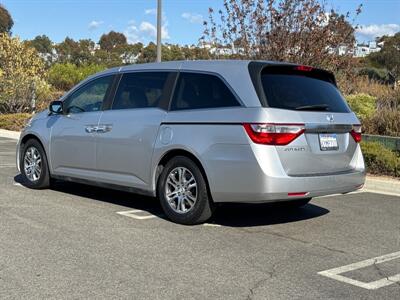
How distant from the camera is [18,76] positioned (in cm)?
2184

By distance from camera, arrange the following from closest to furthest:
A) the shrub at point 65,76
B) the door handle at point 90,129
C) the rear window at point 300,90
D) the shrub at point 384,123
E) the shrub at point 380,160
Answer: the rear window at point 300,90 → the door handle at point 90,129 → the shrub at point 380,160 → the shrub at point 384,123 → the shrub at point 65,76

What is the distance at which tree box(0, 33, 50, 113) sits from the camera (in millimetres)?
21781

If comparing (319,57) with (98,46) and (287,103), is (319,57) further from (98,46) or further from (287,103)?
(98,46)

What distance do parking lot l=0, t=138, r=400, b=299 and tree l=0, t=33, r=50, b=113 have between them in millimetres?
14642

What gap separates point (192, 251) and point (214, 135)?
1.30 m

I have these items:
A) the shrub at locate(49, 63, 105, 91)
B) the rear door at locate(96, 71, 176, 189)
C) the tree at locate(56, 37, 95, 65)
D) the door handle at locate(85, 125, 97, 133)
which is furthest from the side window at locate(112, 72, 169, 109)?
the tree at locate(56, 37, 95, 65)

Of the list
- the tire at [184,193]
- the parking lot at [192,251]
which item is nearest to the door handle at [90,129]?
the parking lot at [192,251]

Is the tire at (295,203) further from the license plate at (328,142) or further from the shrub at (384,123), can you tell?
the shrub at (384,123)

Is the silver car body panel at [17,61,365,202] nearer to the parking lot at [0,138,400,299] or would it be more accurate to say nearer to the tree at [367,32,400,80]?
the parking lot at [0,138,400,299]

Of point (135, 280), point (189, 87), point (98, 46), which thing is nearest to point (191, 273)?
point (135, 280)

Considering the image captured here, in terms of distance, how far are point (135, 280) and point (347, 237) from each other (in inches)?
103

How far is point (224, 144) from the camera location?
237 inches

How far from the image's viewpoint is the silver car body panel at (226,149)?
5.90 metres

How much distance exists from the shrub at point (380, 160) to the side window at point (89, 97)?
512 centimetres
